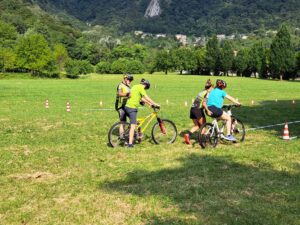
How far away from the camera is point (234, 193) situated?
8.05 m

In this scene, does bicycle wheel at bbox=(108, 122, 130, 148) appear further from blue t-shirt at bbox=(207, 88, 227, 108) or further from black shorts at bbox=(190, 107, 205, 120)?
blue t-shirt at bbox=(207, 88, 227, 108)

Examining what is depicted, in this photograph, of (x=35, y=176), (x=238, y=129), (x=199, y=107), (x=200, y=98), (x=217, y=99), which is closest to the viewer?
(x=35, y=176)

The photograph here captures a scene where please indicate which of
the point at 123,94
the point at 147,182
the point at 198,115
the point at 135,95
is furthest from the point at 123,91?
the point at 147,182

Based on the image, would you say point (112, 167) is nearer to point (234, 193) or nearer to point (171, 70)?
point (234, 193)

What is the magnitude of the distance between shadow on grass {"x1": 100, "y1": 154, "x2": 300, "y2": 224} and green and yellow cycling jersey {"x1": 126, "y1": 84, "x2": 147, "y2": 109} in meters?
2.77

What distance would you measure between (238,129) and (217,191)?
20.3ft

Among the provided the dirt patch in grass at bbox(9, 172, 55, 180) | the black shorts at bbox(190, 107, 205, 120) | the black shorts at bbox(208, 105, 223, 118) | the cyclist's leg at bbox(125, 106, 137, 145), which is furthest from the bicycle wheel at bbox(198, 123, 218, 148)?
the dirt patch in grass at bbox(9, 172, 55, 180)

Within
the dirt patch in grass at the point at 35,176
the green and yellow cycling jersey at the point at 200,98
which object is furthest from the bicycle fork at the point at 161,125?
the dirt patch in grass at the point at 35,176

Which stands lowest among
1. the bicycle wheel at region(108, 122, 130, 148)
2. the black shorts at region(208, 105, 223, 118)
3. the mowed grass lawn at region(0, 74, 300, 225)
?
the mowed grass lawn at region(0, 74, 300, 225)

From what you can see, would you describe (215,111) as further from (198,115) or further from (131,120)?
(131,120)

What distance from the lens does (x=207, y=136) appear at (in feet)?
41.4

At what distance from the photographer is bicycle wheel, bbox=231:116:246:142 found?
1372 cm

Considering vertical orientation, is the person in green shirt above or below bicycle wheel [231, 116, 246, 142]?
above

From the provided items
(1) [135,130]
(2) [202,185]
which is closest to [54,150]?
(1) [135,130]
